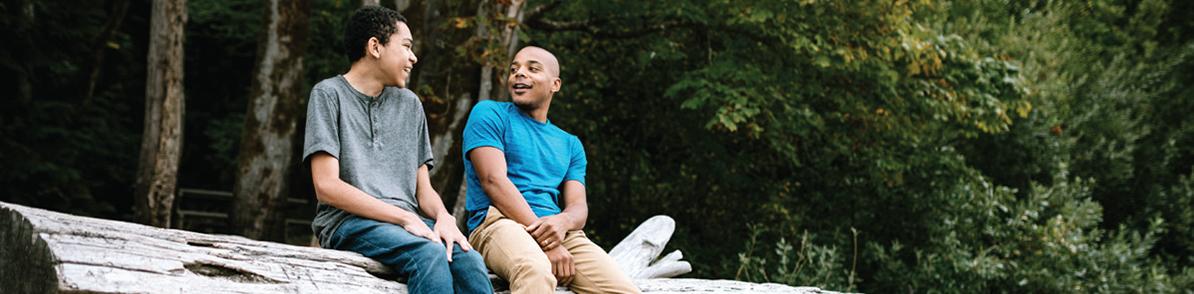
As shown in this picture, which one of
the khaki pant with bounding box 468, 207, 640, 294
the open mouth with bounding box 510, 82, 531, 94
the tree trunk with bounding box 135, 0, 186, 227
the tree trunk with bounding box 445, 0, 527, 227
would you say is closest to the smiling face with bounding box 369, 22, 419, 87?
the open mouth with bounding box 510, 82, 531, 94

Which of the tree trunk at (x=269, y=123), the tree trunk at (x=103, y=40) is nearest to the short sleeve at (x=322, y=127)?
the tree trunk at (x=269, y=123)

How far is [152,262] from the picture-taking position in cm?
292

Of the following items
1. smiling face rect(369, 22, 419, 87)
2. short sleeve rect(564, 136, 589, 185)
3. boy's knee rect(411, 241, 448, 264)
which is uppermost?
smiling face rect(369, 22, 419, 87)

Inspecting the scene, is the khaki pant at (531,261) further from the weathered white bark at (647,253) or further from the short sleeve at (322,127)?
the weathered white bark at (647,253)

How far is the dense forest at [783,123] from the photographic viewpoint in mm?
8906

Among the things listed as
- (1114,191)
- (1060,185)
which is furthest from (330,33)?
(1114,191)

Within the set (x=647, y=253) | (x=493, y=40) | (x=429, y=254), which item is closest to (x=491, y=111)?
(x=429, y=254)

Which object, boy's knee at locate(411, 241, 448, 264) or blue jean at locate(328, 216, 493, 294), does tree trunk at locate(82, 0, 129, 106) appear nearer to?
blue jean at locate(328, 216, 493, 294)

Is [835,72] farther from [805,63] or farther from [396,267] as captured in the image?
[396,267]

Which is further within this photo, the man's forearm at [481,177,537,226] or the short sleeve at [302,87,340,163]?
the man's forearm at [481,177,537,226]

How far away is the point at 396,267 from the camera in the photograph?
134 inches

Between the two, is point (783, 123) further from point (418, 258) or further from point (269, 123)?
point (418, 258)

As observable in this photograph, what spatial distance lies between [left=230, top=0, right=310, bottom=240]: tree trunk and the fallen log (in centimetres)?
578

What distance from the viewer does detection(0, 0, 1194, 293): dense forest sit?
8906mm
